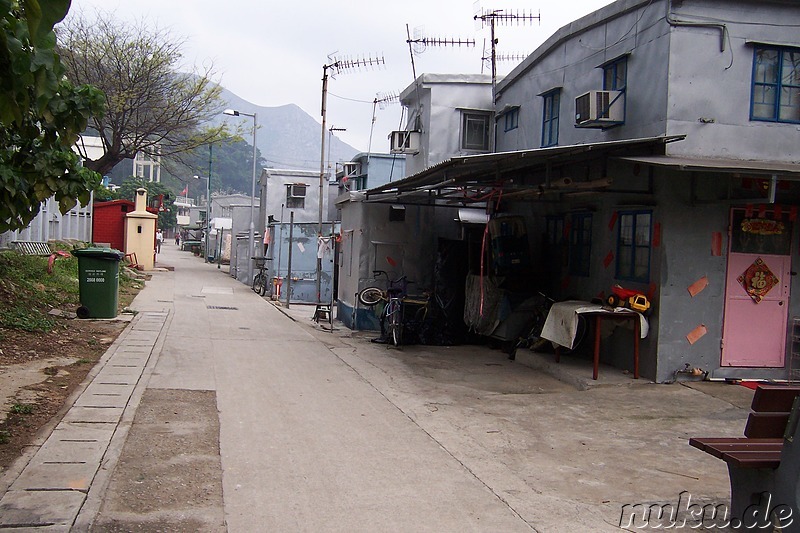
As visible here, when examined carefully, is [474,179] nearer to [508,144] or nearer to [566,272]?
[566,272]

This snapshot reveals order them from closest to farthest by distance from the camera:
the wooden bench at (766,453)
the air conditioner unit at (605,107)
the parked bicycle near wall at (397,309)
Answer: the wooden bench at (766,453)
the air conditioner unit at (605,107)
the parked bicycle near wall at (397,309)

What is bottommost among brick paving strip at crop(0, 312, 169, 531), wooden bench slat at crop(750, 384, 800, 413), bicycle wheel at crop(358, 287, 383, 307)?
brick paving strip at crop(0, 312, 169, 531)

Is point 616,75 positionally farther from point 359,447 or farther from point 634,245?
point 359,447

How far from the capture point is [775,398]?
5.03 metres


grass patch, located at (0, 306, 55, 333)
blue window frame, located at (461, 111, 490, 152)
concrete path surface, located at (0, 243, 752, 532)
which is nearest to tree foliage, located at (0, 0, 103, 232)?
concrete path surface, located at (0, 243, 752, 532)

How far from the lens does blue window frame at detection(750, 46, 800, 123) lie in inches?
420

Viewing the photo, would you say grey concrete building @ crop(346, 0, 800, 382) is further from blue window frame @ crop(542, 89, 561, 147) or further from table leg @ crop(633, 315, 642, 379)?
blue window frame @ crop(542, 89, 561, 147)

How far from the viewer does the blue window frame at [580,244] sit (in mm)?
12602

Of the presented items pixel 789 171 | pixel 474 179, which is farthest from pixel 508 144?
pixel 789 171

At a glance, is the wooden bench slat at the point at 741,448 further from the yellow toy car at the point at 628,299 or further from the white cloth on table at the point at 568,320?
the yellow toy car at the point at 628,299

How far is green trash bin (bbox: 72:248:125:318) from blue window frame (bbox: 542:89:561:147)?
938 centimetres

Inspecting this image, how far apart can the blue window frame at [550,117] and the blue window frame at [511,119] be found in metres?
2.14

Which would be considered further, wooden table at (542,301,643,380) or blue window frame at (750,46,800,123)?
blue window frame at (750,46,800,123)

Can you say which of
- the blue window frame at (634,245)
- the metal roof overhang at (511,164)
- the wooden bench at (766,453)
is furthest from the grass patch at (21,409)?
the blue window frame at (634,245)
